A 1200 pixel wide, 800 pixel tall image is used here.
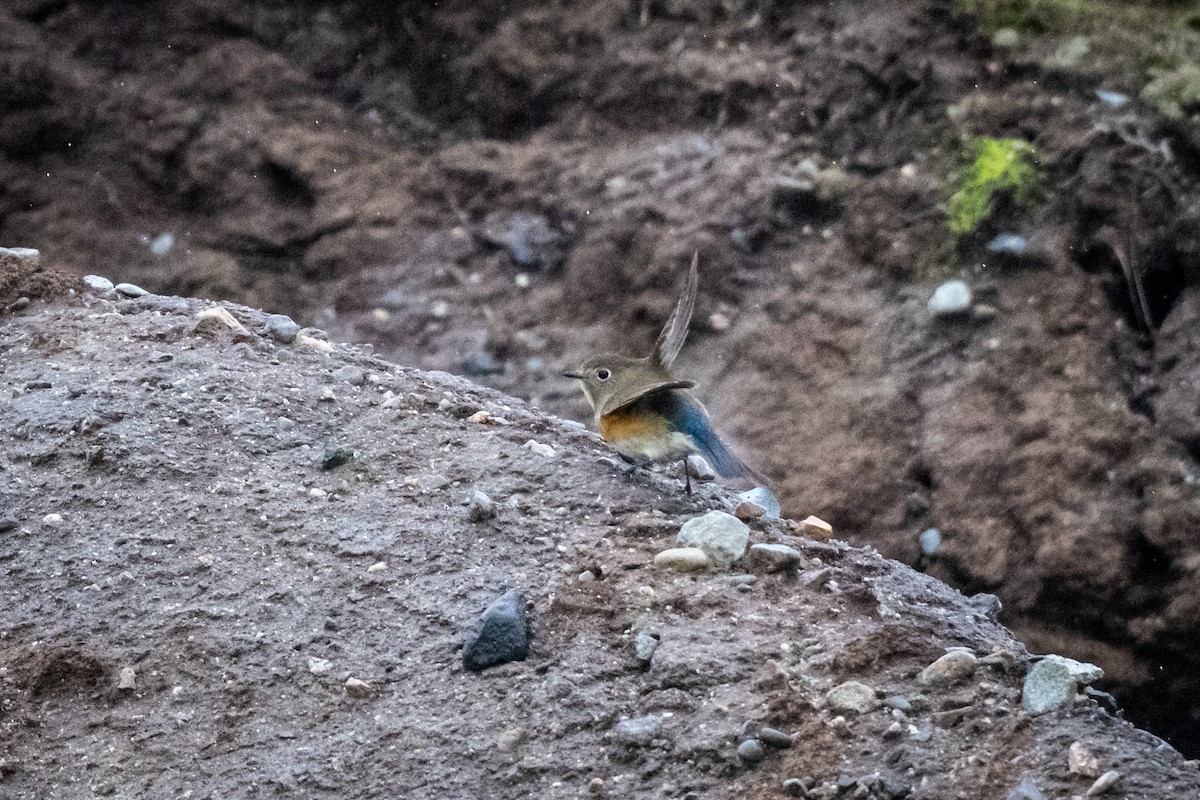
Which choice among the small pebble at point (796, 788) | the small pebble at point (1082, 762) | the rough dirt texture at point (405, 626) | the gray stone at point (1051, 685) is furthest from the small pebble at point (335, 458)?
the small pebble at point (1082, 762)

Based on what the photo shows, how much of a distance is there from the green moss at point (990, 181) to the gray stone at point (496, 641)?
11.7 ft

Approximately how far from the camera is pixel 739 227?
5895mm

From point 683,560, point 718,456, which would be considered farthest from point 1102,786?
point 718,456

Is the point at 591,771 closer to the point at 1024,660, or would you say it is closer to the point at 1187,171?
the point at 1024,660

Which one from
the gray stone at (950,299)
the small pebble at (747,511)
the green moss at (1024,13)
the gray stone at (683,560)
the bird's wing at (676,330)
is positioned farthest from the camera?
the green moss at (1024,13)

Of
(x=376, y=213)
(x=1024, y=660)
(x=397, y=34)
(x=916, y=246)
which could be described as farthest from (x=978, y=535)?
(x=397, y=34)

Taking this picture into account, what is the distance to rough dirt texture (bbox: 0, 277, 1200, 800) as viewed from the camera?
2467 mm

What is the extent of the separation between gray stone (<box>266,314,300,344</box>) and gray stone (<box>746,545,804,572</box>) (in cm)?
179

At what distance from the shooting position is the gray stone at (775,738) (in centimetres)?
246

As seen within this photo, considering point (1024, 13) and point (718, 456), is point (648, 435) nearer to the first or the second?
point (718, 456)

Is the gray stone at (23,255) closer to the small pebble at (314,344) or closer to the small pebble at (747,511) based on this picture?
the small pebble at (314,344)

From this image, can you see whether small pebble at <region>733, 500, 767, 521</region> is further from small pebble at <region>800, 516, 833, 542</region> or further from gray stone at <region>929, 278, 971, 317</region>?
gray stone at <region>929, 278, 971, 317</region>

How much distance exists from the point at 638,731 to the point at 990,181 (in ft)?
12.6

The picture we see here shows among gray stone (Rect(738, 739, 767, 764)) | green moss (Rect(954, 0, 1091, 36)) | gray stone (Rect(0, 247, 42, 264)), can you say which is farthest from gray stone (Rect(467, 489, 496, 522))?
green moss (Rect(954, 0, 1091, 36))
